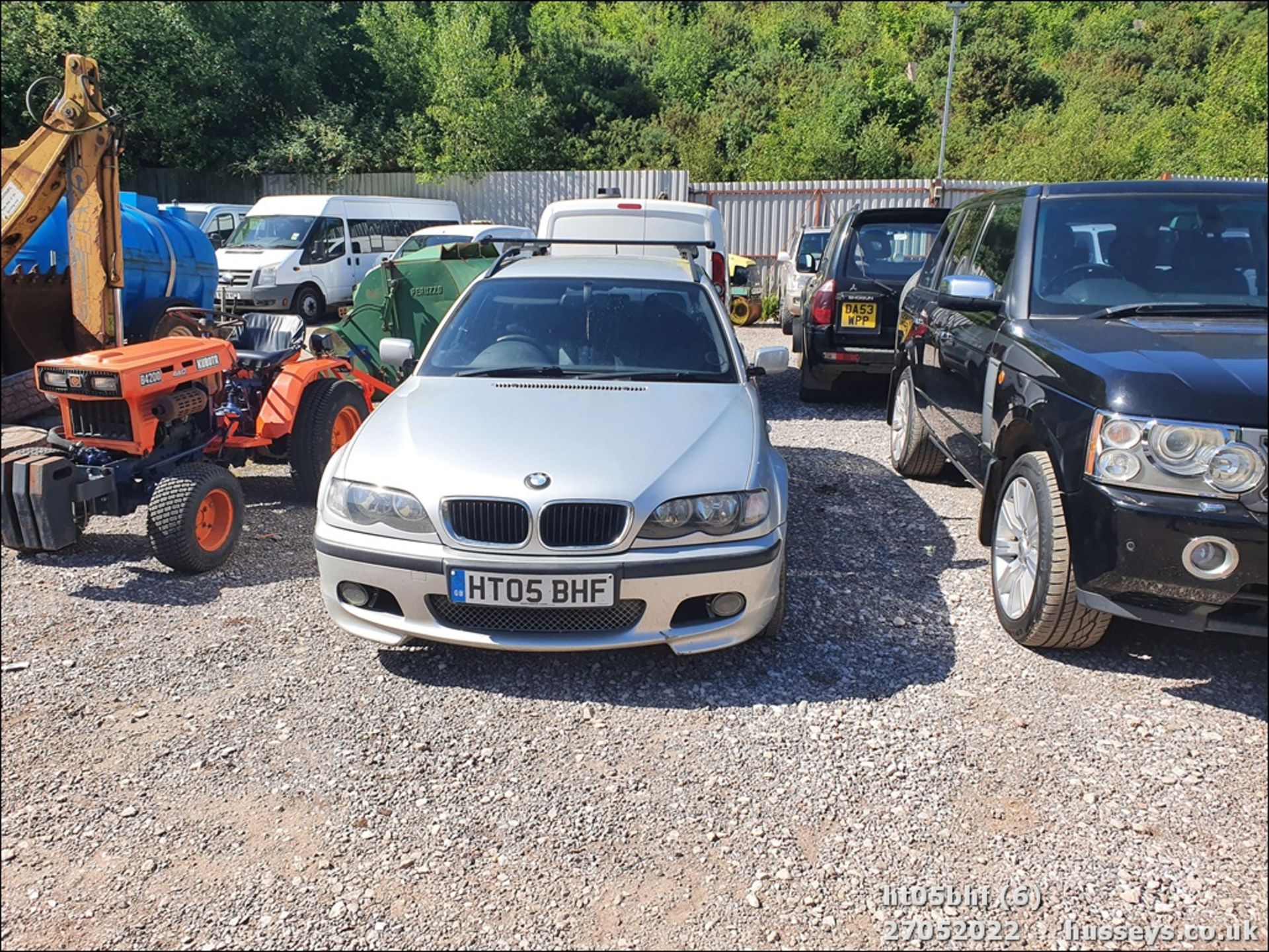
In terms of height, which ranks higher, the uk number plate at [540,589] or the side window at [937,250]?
the side window at [937,250]

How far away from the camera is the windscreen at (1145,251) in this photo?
350 centimetres

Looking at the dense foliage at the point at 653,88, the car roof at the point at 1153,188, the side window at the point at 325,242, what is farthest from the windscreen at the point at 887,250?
the dense foliage at the point at 653,88

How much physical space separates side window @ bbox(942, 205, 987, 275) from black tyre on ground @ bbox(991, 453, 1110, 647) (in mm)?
1824

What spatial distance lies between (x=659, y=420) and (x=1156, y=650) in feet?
7.14

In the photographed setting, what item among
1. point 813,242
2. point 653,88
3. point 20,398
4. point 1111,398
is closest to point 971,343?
point 1111,398

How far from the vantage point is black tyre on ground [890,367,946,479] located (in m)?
6.33

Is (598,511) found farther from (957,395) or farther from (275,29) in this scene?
(275,29)

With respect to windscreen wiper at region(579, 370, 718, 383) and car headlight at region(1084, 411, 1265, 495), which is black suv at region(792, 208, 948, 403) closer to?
windscreen wiper at region(579, 370, 718, 383)

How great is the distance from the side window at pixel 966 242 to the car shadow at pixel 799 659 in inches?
67.6

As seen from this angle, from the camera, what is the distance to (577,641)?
11.5ft

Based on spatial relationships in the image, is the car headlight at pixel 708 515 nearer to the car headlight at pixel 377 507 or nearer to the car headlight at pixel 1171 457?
the car headlight at pixel 377 507

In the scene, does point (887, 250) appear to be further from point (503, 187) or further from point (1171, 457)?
point (503, 187)

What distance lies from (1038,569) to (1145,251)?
4.89ft

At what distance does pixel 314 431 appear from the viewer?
5.95 metres
